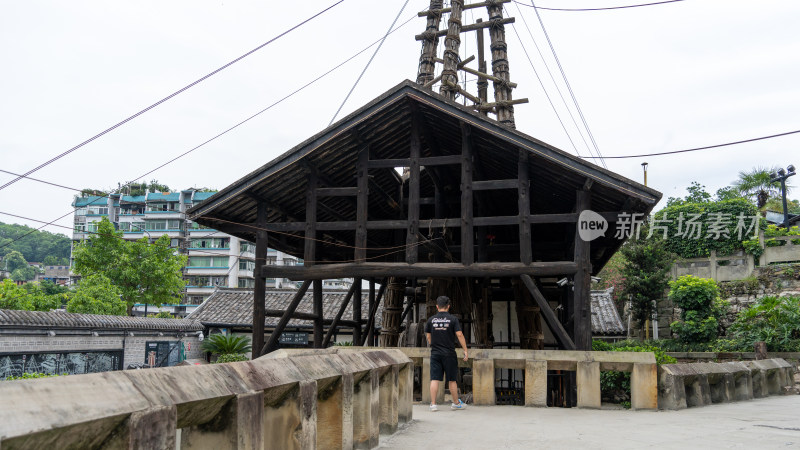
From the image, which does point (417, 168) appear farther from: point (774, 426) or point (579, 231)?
point (774, 426)

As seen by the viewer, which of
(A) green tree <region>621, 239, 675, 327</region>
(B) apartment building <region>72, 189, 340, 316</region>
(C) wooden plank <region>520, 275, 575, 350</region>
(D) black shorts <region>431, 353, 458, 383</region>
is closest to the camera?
(D) black shorts <region>431, 353, 458, 383</region>

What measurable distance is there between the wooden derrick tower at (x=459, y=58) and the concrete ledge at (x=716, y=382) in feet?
30.1

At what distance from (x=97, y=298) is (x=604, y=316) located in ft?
92.5

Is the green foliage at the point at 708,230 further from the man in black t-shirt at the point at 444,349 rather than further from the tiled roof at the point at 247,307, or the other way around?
the man in black t-shirt at the point at 444,349

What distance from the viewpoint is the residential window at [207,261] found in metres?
65.1

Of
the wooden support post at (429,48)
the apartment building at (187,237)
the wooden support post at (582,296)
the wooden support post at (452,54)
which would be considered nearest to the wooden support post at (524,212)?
the wooden support post at (582,296)

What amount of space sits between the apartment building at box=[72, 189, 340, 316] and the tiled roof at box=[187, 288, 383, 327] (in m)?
32.9

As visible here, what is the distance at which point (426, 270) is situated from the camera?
11.8m

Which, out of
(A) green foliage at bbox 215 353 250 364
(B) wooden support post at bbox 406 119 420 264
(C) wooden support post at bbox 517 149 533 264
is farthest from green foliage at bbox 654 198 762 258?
(B) wooden support post at bbox 406 119 420 264

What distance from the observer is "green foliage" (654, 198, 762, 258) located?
93.4 ft

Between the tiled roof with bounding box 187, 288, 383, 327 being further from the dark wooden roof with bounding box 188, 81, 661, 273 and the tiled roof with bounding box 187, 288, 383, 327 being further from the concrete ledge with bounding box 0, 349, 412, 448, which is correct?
the concrete ledge with bounding box 0, 349, 412, 448

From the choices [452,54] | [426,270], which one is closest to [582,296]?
[426,270]

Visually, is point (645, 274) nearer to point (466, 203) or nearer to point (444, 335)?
point (466, 203)

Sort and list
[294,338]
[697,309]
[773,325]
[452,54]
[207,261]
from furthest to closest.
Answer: [207,261] → [294,338] → [697,309] → [773,325] → [452,54]
